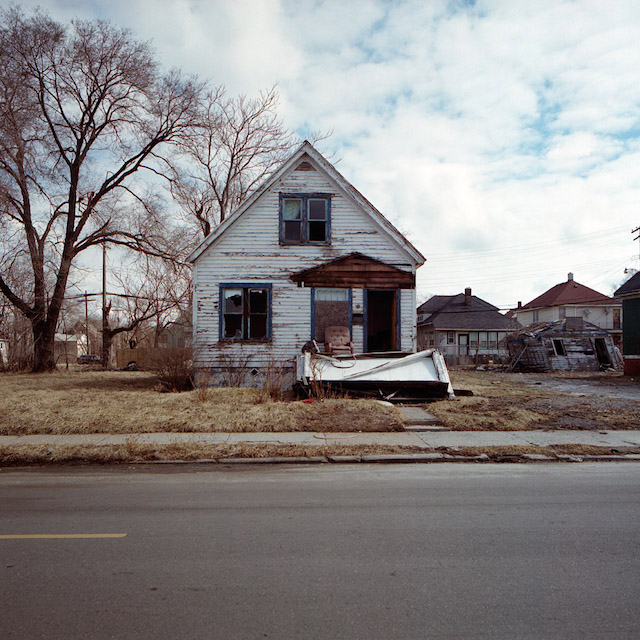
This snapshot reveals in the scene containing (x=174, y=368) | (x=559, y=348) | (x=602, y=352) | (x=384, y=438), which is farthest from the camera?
(x=602, y=352)

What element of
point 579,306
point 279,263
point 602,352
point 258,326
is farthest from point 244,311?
point 579,306

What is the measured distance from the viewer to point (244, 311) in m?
17.8

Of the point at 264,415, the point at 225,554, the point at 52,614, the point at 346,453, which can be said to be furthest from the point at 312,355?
the point at 52,614

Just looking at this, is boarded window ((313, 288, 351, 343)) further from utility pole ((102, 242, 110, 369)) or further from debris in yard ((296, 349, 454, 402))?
utility pole ((102, 242, 110, 369))

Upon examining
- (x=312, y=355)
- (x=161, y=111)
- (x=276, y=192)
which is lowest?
(x=312, y=355)

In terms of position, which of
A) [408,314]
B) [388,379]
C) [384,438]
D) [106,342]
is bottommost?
[384,438]

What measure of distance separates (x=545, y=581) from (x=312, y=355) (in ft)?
39.8

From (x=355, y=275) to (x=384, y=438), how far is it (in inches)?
349

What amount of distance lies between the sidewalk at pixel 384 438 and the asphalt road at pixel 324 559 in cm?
221

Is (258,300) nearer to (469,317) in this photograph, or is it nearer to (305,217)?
(305,217)

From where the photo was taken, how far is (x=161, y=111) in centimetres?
2853

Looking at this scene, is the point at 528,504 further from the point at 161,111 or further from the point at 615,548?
the point at 161,111

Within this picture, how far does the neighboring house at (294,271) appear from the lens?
17.7m

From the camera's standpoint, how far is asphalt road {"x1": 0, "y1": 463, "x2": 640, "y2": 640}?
3402mm
